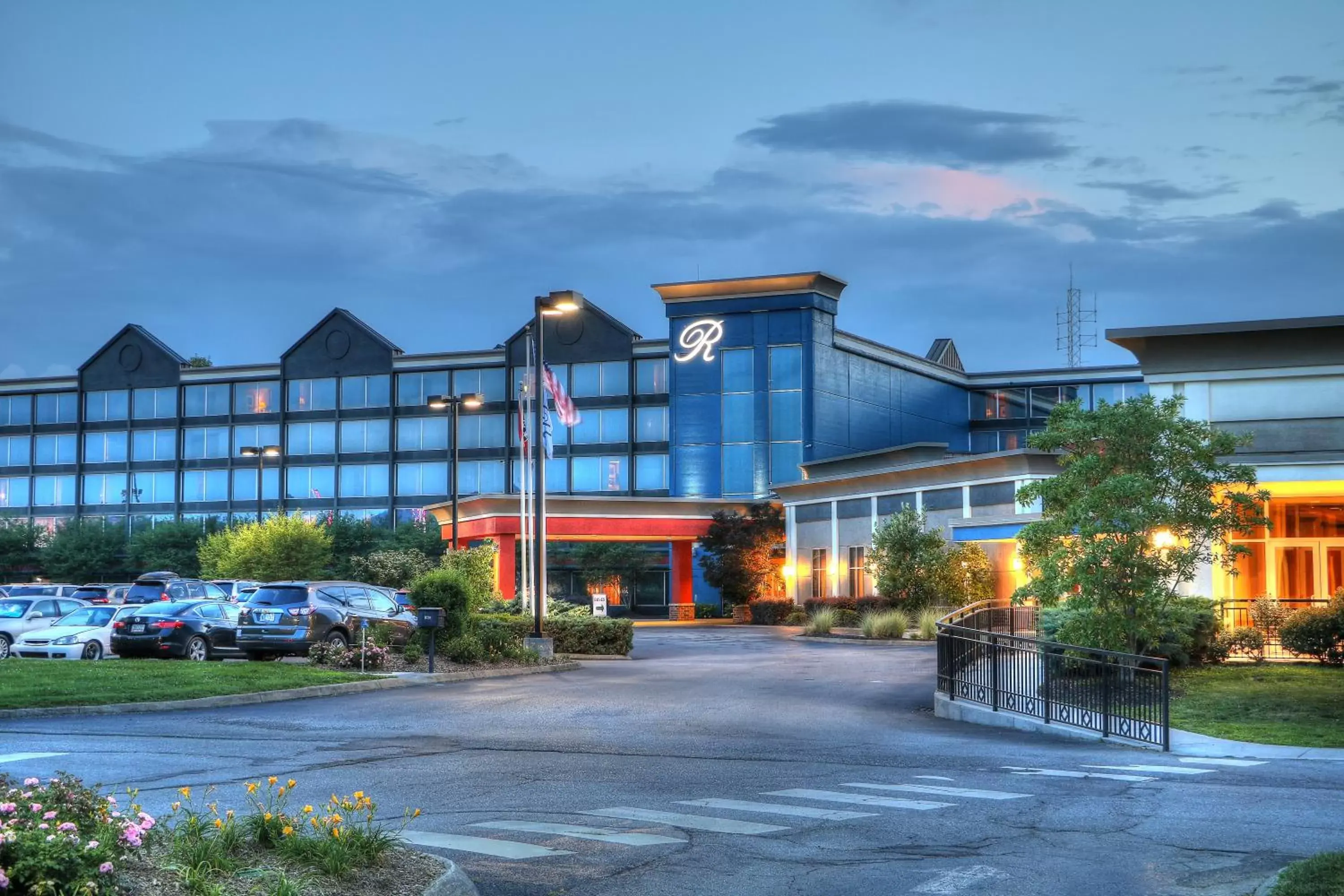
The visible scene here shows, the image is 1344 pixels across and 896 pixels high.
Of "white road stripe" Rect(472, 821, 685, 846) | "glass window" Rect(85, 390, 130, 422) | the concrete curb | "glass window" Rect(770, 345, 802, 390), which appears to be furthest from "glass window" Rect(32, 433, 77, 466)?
"white road stripe" Rect(472, 821, 685, 846)

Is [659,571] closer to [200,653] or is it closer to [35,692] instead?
[200,653]

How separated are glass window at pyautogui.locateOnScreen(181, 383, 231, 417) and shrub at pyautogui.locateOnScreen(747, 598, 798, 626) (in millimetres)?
41681

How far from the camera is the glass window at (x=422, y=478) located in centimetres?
8531

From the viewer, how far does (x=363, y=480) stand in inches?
3442

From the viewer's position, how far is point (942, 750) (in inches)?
664

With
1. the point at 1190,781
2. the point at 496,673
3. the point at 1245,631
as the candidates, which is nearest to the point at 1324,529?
the point at 1245,631

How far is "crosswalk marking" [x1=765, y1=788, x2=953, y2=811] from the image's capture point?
12195mm

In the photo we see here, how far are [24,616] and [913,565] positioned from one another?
28.4 m

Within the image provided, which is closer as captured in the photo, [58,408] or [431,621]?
[431,621]

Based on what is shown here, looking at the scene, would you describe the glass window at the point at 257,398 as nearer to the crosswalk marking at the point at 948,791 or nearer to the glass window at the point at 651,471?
the glass window at the point at 651,471

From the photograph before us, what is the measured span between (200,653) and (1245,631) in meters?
21.7

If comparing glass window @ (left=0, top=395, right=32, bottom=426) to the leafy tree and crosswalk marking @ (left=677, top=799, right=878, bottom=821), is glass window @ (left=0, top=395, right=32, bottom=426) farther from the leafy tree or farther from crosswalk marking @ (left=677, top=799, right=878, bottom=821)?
crosswalk marking @ (left=677, top=799, right=878, bottom=821)

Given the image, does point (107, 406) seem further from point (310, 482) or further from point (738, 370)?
point (738, 370)

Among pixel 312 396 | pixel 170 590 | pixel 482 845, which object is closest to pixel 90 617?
pixel 170 590
